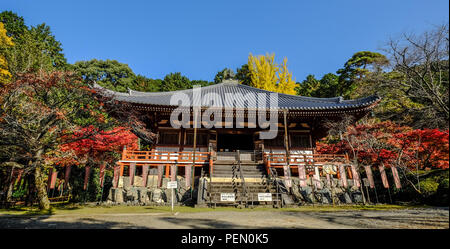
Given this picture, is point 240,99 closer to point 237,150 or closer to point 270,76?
point 237,150

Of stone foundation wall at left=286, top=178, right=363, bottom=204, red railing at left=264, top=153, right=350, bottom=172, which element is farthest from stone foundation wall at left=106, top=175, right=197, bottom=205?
stone foundation wall at left=286, top=178, right=363, bottom=204

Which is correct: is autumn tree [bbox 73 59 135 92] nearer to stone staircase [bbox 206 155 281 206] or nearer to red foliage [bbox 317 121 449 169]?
stone staircase [bbox 206 155 281 206]

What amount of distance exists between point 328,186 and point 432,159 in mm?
5943

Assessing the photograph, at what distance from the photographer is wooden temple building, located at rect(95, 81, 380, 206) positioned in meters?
11.3

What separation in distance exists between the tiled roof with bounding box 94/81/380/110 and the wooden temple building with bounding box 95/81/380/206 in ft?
0.20

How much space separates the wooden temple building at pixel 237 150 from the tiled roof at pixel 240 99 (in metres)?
0.06

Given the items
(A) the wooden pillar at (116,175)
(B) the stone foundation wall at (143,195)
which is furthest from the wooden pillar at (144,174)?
(A) the wooden pillar at (116,175)

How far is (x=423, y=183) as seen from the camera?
11281 mm

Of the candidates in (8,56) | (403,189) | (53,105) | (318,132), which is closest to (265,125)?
(318,132)

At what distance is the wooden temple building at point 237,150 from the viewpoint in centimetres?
1127

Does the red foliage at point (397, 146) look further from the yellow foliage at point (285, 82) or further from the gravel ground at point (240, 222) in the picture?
the yellow foliage at point (285, 82)

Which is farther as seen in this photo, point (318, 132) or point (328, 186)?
point (318, 132)

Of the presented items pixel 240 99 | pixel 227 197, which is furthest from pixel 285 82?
pixel 227 197

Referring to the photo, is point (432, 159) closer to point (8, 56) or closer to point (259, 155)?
point (259, 155)
